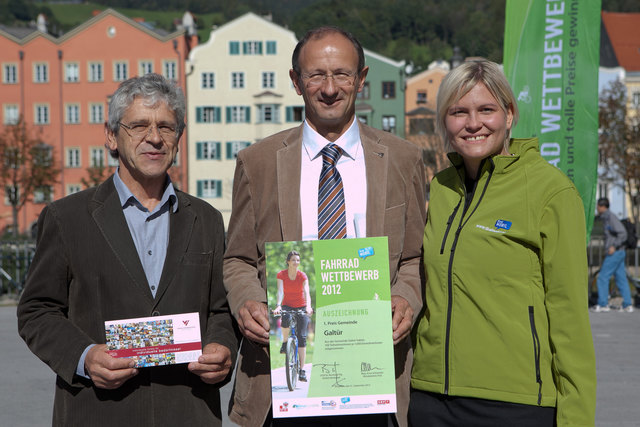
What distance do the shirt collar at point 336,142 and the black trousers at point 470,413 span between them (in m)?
1.06

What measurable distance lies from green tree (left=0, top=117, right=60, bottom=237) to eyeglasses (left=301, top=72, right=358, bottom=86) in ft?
172

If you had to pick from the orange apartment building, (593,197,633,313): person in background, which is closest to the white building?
the orange apartment building

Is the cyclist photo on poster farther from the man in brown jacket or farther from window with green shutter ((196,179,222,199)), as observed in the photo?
window with green shutter ((196,179,222,199))

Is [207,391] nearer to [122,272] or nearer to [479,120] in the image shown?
[122,272]

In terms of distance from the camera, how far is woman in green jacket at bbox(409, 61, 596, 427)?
3.16 metres

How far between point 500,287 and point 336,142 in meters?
0.92

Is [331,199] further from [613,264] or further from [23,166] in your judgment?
[23,166]

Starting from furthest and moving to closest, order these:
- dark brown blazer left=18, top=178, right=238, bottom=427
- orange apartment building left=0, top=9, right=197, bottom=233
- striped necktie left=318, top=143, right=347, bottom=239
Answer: orange apartment building left=0, top=9, right=197, bottom=233
striped necktie left=318, top=143, right=347, bottom=239
dark brown blazer left=18, top=178, right=238, bottom=427

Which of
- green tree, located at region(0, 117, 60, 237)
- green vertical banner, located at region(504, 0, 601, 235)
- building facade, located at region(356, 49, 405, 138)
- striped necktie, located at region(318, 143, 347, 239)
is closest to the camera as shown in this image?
striped necktie, located at region(318, 143, 347, 239)

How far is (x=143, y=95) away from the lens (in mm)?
3406

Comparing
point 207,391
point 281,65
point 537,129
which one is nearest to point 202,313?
point 207,391

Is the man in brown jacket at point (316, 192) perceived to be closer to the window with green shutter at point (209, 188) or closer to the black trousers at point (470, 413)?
the black trousers at point (470, 413)

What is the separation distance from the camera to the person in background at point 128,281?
3324mm

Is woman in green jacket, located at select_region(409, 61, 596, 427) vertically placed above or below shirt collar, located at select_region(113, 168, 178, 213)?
below
